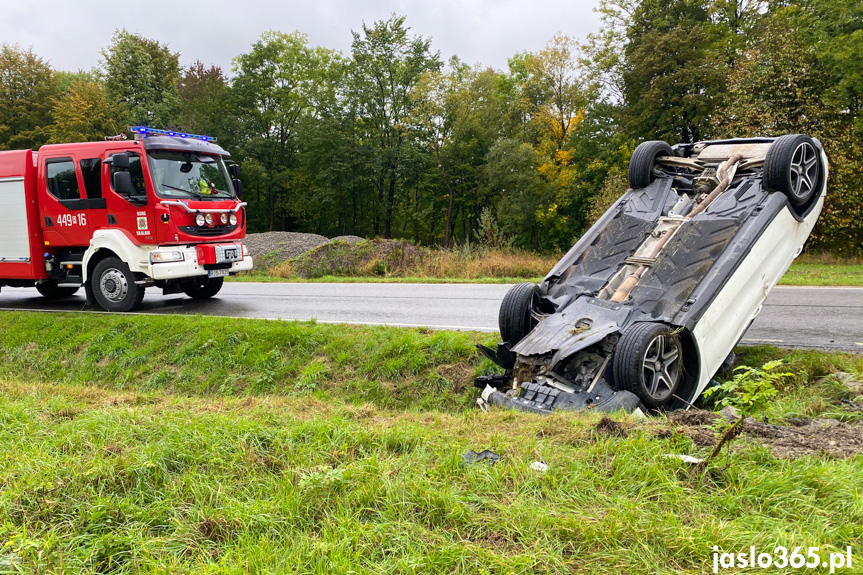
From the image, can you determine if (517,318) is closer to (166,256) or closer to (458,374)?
(458,374)

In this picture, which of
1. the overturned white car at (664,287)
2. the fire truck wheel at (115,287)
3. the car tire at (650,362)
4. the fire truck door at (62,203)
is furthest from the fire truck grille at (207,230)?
the car tire at (650,362)

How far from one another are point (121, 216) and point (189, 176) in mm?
1304

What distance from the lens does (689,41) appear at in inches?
1100

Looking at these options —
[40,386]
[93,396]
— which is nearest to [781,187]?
[93,396]

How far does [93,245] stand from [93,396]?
525 cm

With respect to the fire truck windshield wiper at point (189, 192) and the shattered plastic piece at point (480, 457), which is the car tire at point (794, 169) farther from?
the fire truck windshield wiper at point (189, 192)

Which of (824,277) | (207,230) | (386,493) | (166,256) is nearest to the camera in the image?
(386,493)

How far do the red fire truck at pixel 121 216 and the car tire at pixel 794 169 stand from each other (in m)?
8.50

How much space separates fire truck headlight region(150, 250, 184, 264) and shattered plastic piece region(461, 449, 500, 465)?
7654mm

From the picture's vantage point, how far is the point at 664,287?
16.6ft

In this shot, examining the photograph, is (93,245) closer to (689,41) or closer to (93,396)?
(93,396)

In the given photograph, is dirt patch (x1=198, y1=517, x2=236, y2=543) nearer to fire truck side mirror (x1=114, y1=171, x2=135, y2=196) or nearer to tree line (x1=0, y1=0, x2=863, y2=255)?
fire truck side mirror (x1=114, y1=171, x2=135, y2=196)

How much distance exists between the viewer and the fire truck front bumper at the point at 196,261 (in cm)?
910

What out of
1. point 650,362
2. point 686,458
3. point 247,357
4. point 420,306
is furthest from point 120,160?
point 686,458
